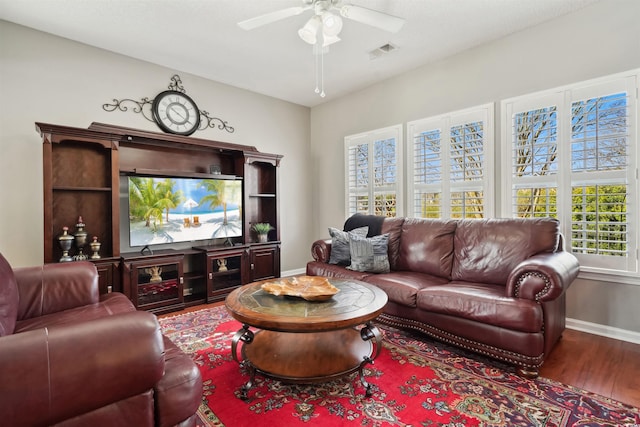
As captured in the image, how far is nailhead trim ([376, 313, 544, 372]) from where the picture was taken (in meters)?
2.02

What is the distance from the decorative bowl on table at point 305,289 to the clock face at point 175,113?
264cm

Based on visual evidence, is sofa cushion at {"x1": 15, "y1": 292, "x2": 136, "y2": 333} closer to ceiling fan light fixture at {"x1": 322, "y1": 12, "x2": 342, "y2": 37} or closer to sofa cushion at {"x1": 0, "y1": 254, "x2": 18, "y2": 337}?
sofa cushion at {"x1": 0, "y1": 254, "x2": 18, "y2": 337}

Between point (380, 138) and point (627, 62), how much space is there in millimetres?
2518

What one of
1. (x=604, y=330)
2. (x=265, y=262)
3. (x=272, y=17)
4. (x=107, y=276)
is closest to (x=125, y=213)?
(x=107, y=276)

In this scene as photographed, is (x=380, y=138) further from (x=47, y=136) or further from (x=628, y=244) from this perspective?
(x=47, y=136)

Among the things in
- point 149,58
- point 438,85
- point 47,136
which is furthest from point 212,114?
point 438,85

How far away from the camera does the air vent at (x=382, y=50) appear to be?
3.43 m

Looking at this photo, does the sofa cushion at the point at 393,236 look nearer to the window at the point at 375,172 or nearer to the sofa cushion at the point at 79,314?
the window at the point at 375,172

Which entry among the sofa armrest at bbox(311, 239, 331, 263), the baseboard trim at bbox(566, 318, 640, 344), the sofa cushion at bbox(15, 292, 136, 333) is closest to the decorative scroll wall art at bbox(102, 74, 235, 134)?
the sofa armrest at bbox(311, 239, 331, 263)

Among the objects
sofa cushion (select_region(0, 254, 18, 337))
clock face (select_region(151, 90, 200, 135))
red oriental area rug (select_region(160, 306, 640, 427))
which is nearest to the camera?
sofa cushion (select_region(0, 254, 18, 337))

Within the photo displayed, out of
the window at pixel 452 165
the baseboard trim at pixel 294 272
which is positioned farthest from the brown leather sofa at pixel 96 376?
the baseboard trim at pixel 294 272

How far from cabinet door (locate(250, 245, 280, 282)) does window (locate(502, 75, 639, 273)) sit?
9.90ft

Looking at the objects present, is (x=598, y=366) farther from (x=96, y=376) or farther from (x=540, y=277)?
(x=96, y=376)

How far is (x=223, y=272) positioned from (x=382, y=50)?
325cm
